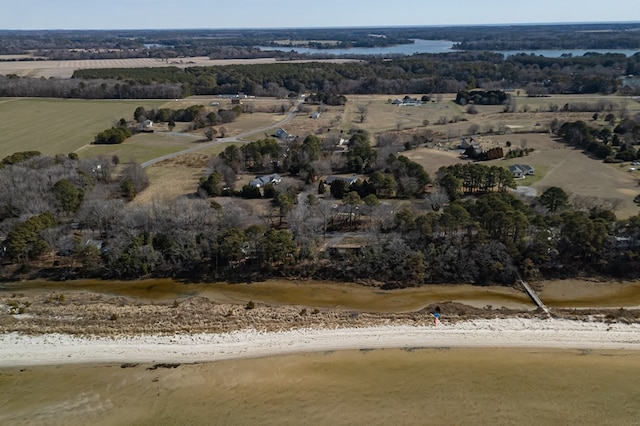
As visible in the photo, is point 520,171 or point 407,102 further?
point 407,102

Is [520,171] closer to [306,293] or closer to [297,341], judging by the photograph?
[306,293]

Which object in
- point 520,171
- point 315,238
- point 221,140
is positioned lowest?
point 315,238

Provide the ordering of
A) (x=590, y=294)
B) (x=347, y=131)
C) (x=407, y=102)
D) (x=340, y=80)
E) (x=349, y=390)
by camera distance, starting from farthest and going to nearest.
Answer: (x=340, y=80), (x=407, y=102), (x=347, y=131), (x=590, y=294), (x=349, y=390)

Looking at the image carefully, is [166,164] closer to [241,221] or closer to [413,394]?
[241,221]

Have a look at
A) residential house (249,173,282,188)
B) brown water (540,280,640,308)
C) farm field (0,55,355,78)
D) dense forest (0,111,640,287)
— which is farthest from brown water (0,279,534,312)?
farm field (0,55,355,78)

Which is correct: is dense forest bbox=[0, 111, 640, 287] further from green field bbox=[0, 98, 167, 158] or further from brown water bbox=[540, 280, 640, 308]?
green field bbox=[0, 98, 167, 158]

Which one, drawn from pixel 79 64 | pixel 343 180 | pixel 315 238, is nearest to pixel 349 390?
pixel 315 238

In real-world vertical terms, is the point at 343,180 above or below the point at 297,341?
above
